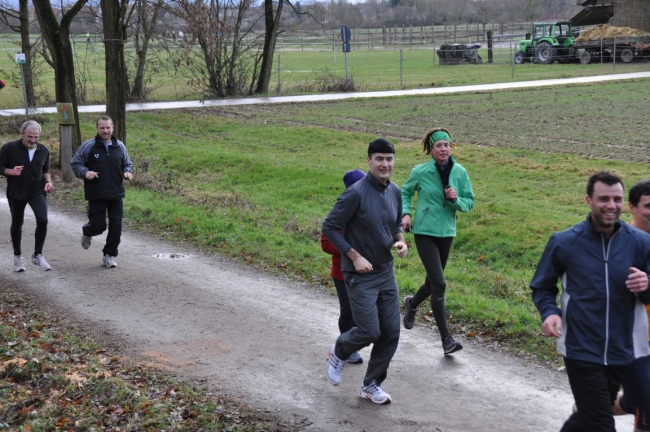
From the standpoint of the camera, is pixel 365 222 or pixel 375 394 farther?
pixel 375 394

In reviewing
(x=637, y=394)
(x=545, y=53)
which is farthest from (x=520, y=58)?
(x=637, y=394)

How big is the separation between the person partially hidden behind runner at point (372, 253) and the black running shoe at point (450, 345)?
44.5 inches

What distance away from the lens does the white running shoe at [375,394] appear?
19.4 ft

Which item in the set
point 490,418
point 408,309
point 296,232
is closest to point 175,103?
point 296,232

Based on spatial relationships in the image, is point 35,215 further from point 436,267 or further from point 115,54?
point 115,54

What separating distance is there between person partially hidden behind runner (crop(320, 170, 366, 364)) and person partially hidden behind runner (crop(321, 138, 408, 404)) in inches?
16.5

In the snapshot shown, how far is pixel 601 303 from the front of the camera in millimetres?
4316

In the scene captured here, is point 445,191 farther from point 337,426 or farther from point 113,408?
point 113,408

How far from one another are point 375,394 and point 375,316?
604mm

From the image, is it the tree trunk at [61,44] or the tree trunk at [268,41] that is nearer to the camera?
the tree trunk at [61,44]

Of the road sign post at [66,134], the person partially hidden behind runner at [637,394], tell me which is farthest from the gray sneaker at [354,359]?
the road sign post at [66,134]

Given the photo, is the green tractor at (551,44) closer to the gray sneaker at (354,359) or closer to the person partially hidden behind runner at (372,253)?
the gray sneaker at (354,359)

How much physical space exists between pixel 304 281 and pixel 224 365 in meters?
2.80

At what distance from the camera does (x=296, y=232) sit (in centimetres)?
1167
